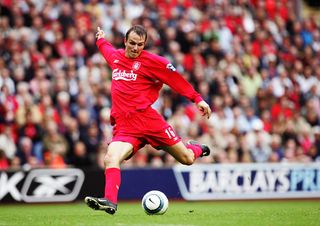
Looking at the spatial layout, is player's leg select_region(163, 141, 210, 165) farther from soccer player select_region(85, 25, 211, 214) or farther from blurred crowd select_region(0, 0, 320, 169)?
blurred crowd select_region(0, 0, 320, 169)

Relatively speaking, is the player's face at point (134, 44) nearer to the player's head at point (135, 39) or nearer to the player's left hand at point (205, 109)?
the player's head at point (135, 39)

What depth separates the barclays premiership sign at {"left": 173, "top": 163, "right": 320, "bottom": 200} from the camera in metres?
17.8

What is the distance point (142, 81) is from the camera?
1131cm

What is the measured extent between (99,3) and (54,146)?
200 inches

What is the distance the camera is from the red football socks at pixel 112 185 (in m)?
10.6

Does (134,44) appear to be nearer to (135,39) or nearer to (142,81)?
(135,39)

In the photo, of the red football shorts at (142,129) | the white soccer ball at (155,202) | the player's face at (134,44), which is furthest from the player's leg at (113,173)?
the player's face at (134,44)

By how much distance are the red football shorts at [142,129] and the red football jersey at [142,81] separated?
0.10 metres

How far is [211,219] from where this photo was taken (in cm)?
1112

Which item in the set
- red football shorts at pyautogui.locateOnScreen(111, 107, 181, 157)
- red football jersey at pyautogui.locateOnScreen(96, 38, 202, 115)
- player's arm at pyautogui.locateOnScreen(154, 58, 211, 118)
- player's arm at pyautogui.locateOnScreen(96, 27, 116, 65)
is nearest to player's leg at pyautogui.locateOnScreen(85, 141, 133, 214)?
red football shorts at pyautogui.locateOnScreen(111, 107, 181, 157)

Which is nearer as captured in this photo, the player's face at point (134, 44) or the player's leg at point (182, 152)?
the player's face at point (134, 44)

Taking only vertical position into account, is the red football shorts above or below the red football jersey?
below

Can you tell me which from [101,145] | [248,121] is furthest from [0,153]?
[248,121]

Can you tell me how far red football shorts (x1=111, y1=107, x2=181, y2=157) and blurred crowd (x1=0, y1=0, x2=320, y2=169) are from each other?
6.31 meters
